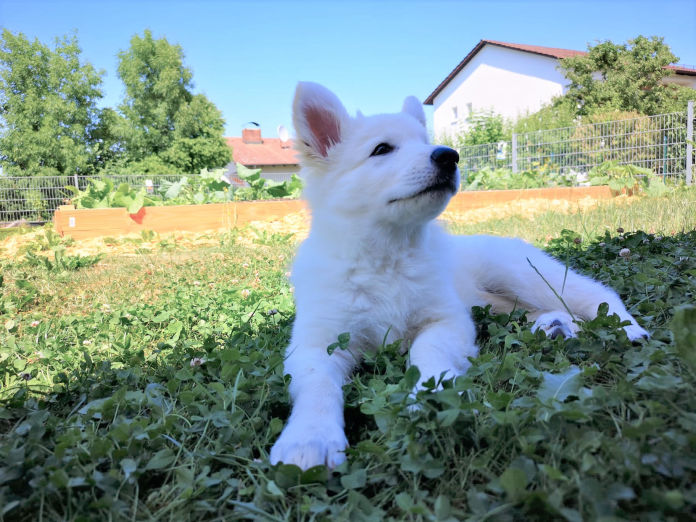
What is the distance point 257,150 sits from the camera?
51062 mm

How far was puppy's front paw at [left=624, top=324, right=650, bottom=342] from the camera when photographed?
69.6 inches

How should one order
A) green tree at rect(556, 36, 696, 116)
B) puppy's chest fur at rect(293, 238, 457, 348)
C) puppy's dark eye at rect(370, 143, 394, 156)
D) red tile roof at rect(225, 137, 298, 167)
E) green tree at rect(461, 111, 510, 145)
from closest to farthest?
puppy's chest fur at rect(293, 238, 457, 348)
puppy's dark eye at rect(370, 143, 394, 156)
green tree at rect(461, 111, 510, 145)
green tree at rect(556, 36, 696, 116)
red tile roof at rect(225, 137, 298, 167)

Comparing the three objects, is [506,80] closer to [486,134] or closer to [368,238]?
[486,134]

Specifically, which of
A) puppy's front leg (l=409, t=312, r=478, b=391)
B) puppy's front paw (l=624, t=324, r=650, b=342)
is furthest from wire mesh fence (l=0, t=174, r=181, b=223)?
puppy's front paw (l=624, t=324, r=650, b=342)

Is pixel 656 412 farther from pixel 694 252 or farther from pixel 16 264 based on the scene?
pixel 16 264

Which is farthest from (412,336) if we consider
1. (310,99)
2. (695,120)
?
(695,120)

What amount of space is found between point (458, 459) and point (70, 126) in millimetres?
37616

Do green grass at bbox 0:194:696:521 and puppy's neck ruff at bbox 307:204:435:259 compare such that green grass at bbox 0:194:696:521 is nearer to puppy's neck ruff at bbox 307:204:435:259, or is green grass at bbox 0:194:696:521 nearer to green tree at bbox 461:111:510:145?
puppy's neck ruff at bbox 307:204:435:259

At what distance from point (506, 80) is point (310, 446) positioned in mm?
33795

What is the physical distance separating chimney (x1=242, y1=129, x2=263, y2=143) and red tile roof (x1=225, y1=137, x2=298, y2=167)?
0.45 m

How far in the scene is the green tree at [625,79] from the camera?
2500 cm

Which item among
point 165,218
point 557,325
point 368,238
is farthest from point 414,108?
point 165,218

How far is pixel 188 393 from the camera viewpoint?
159 centimetres

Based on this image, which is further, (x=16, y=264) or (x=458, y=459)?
(x=16, y=264)
